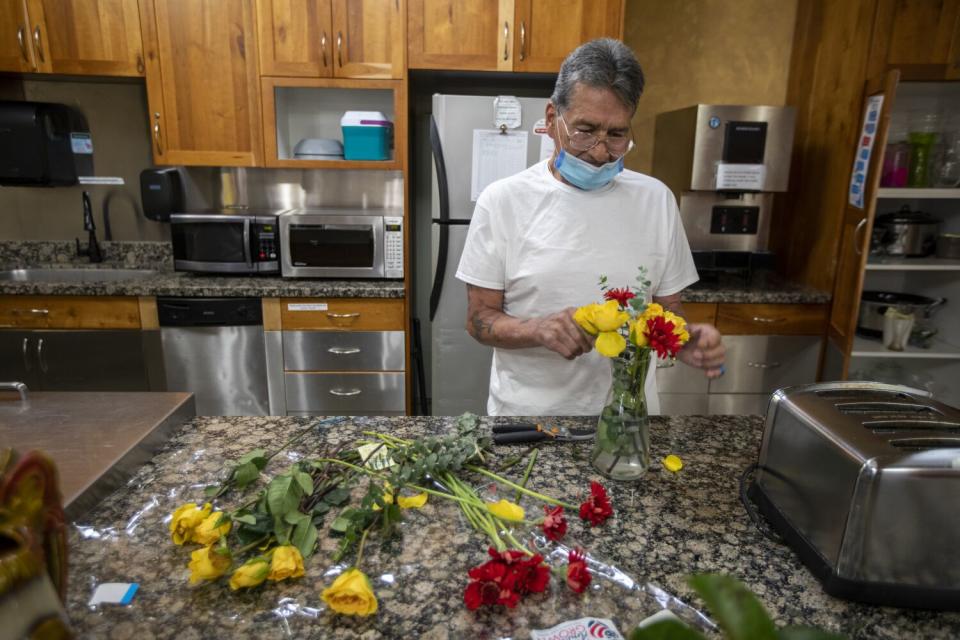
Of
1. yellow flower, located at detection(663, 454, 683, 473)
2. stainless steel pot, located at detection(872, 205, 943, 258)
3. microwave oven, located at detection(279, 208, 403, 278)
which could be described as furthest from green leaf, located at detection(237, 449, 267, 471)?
stainless steel pot, located at detection(872, 205, 943, 258)

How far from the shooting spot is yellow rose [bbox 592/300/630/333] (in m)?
0.81

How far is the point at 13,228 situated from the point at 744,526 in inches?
144

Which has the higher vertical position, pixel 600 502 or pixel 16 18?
pixel 16 18

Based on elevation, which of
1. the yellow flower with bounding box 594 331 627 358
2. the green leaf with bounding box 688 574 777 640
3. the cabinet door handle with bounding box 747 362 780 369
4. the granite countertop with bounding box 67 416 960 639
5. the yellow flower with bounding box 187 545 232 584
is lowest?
the cabinet door handle with bounding box 747 362 780 369

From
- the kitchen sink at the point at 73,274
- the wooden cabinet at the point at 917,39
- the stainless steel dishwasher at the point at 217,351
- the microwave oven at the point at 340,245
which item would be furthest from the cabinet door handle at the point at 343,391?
the wooden cabinet at the point at 917,39

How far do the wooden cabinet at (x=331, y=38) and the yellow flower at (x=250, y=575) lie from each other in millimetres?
2364

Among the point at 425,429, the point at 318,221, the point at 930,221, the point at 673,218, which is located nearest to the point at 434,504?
the point at 425,429

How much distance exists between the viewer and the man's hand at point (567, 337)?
3.37ft

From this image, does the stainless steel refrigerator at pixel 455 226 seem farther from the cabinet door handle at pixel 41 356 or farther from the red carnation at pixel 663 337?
the red carnation at pixel 663 337

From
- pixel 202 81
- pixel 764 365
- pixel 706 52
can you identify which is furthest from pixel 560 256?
pixel 706 52

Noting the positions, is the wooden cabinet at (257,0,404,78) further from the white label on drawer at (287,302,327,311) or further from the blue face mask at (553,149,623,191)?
the blue face mask at (553,149,623,191)

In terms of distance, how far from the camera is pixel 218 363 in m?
2.62

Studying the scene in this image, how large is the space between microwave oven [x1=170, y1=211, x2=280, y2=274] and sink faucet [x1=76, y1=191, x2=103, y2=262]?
2.13ft

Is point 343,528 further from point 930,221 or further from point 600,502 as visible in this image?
point 930,221
